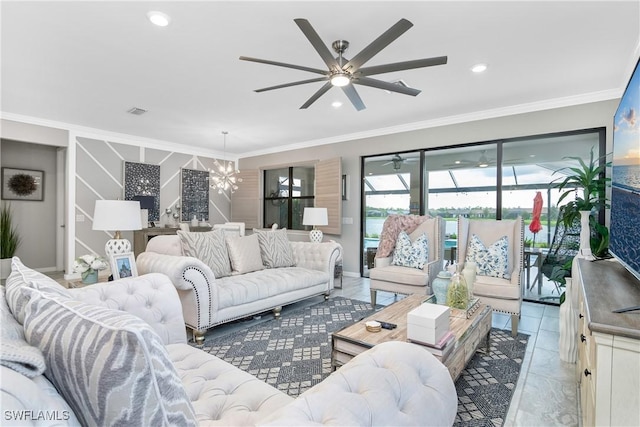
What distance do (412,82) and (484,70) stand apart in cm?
67

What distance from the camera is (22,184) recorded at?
5.31 m

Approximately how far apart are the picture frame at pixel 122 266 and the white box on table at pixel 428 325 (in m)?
2.24

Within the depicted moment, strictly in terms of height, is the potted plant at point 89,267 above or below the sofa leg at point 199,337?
above

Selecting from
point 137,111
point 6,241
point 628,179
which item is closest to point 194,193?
point 137,111

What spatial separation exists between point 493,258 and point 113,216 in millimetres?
3637

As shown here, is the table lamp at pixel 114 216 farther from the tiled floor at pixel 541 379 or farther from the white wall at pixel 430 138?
the white wall at pixel 430 138

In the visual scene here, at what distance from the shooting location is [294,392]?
1.96m

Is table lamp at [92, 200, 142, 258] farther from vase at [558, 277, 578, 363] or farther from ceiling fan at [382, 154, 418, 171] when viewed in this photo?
ceiling fan at [382, 154, 418, 171]

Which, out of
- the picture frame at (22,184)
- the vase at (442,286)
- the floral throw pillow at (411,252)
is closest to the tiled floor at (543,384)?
the vase at (442,286)

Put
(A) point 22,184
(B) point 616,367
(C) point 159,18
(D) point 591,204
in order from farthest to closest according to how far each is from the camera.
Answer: (A) point 22,184 < (D) point 591,204 < (C) point 159,18 < (B) point 616,367

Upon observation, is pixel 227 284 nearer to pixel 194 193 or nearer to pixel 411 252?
pixel 411 252

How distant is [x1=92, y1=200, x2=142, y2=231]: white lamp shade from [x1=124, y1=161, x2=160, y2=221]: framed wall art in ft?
11.5

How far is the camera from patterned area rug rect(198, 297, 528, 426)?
1.88 meters

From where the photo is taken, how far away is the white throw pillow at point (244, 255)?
3.42m
